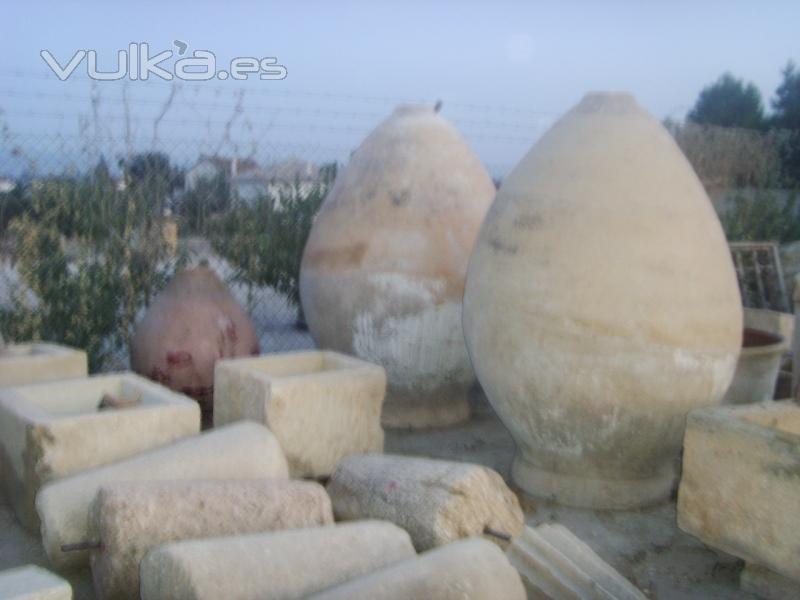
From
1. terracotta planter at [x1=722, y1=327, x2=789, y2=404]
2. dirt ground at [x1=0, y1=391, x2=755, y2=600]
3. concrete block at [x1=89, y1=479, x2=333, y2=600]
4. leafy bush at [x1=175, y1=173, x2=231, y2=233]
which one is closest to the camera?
concrete block at [x1=89, y1=479, x2=333, y2=600]

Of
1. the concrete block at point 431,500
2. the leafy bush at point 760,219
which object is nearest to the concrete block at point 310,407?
the concrete block at point 431,500

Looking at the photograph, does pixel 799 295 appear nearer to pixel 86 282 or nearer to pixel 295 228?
pixel 295 228

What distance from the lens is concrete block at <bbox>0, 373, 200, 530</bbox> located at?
3490 mm

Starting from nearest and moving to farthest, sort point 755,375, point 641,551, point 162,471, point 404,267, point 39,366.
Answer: point 162,471 < point 641,551 < point 39,366 < point 755,375 < point 404,267

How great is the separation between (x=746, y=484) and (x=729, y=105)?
77.7 ft

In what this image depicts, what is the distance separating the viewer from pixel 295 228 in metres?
6.84

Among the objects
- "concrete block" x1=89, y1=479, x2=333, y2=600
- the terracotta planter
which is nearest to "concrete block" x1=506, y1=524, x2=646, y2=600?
"concrete block" x1=89, y1=479, x2=333, y2=600

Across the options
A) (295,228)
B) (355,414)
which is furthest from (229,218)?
(355,414)

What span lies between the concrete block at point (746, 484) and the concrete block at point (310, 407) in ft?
5.09

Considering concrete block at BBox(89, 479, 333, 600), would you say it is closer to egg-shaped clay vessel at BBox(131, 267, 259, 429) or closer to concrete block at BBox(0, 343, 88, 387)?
concrete block at BBox(0, 343, 88, 387)

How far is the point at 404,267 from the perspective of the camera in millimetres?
5180

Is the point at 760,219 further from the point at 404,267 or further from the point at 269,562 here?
the point at 269,562

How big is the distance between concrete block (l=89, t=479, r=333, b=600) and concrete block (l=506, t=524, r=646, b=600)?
735 mm

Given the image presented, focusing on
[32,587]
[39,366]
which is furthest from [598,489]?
[39,366]
